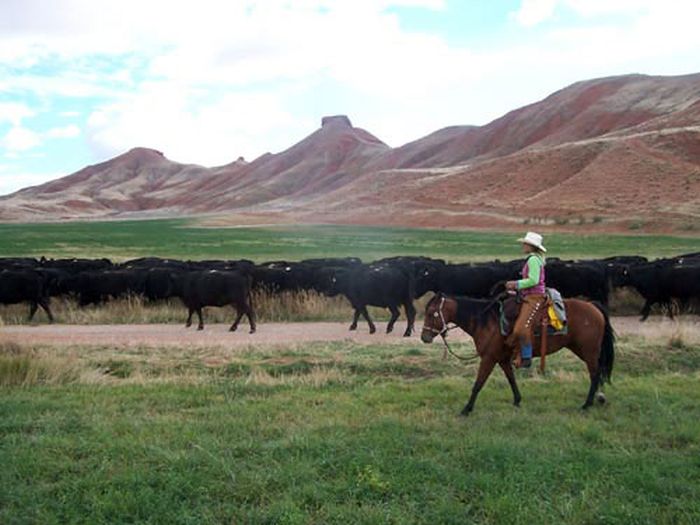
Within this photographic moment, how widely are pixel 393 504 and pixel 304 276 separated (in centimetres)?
1493

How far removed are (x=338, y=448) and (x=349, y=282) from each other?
34.3 ft

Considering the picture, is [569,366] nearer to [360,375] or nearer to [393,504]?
[360,375]

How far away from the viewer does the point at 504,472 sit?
6469mm

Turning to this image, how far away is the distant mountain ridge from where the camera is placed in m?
72.5

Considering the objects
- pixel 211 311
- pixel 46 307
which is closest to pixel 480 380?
pixel 211 311

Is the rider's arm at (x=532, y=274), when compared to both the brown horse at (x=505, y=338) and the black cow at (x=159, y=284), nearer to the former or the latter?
the brown horse at (x=505, y=338)

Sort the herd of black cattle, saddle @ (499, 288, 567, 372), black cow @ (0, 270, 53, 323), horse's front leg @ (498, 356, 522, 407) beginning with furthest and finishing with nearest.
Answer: black cow @ (0, 270, 53, 323) → the herd of black cattle → horse's front leg @ (498, 356, 522, 407) → saddle @ (499, 288, 567, 372)

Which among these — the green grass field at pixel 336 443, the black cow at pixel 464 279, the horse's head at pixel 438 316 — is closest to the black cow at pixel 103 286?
the black cow at pixel 464 279

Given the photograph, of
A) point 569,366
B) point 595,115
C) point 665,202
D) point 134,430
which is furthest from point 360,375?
point 595,115

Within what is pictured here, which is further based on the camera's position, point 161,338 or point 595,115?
point 595,115

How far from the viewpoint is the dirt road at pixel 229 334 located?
14.5 metres

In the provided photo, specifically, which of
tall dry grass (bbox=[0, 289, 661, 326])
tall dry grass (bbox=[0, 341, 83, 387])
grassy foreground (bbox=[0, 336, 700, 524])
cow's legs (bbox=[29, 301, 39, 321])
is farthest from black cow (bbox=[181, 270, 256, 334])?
grassy foreground (bbox=[0, 336, 700, 524])

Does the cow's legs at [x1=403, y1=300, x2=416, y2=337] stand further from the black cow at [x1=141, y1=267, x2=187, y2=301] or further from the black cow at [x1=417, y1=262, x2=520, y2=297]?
the black cow at [x1=141, y1=267, x2=187, y2=301]

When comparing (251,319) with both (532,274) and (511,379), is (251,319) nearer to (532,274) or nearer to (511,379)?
(511,379)
